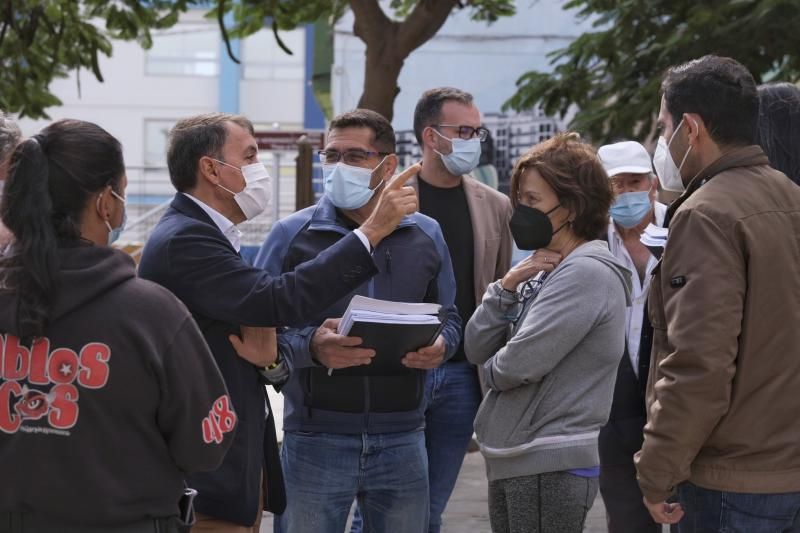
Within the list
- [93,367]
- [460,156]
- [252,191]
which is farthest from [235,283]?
[460,156]

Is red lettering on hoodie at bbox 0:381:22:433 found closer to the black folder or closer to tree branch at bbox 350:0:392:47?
the black folder

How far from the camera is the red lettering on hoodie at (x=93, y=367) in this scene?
9.59ft

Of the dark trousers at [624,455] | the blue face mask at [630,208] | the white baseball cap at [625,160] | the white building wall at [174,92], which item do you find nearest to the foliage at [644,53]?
the white baseball cap at [625,160]

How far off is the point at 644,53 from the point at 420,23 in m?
1.70

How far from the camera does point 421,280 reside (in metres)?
4.56

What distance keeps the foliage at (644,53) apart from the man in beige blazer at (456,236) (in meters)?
3.27

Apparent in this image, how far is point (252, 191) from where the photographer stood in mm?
4027

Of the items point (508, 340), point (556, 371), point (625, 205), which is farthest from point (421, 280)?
point (625, 205)

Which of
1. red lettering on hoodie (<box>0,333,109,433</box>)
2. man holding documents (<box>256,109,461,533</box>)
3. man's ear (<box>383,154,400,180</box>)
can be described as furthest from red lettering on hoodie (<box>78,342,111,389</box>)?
man's ear (<box>383,154,400,180</box>)

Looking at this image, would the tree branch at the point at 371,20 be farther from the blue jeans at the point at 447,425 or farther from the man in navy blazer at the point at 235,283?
the man in navy blazer at the point at 235,283

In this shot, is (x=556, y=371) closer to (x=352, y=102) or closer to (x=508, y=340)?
(x=508, y=340)

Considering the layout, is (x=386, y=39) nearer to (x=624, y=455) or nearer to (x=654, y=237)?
(x=654, y=237)

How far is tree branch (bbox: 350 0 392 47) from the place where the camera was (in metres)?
9.40

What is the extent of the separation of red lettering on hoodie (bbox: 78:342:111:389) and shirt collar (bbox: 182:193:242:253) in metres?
0.99
